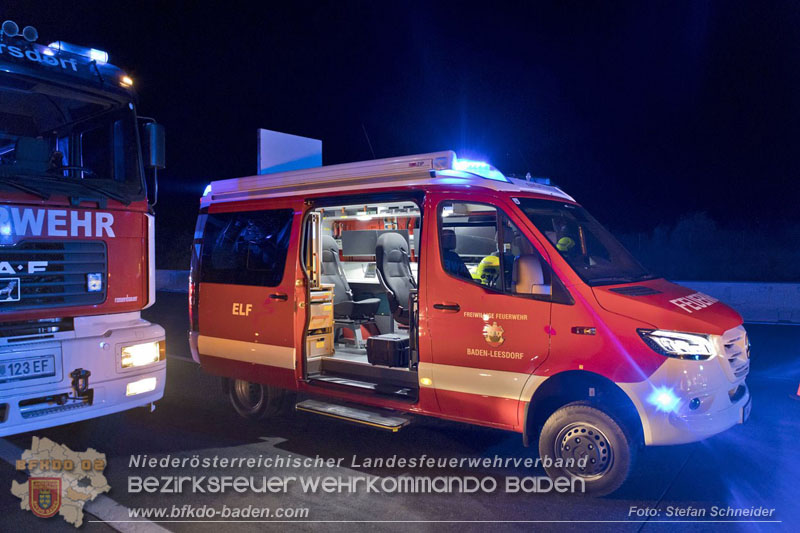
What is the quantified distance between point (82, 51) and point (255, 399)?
154 inches

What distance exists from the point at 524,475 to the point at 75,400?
377 centimetres

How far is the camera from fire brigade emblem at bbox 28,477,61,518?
435 centimetres

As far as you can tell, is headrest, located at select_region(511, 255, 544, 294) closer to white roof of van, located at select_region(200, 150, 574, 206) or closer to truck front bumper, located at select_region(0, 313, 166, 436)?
white roof of van, located at select_region(200, 150, 574, 206)

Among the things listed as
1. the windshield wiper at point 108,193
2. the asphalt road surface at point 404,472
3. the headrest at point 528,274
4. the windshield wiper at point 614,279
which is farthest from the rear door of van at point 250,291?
the windshield wiper at point 614,279

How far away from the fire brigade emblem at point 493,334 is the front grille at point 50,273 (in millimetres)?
3378

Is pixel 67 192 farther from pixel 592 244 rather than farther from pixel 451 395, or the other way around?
pixel 592 244

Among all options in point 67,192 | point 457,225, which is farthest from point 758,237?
point 67,192

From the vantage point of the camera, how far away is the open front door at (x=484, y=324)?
4.70m

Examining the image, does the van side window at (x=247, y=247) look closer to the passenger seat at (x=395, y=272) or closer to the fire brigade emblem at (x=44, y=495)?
the passenger seat at (x=395, y=272)

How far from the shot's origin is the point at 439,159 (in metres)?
5.43

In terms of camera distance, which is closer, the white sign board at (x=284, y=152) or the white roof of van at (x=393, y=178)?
the white roof of van at (x=393, y=178)

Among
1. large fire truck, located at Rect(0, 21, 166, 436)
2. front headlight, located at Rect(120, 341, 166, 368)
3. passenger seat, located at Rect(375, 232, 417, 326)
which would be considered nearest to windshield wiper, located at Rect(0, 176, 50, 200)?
large fire truck, located at Rect(0, 21, 166, 436)

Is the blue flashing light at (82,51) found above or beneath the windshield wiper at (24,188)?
above

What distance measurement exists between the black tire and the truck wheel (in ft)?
10.3
